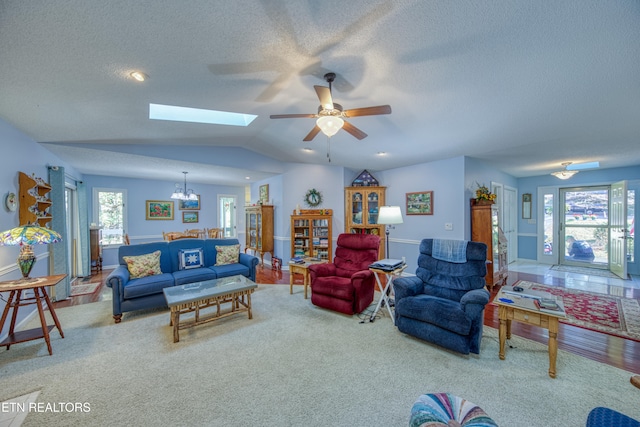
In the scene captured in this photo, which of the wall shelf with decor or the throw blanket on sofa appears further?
the wall shelf with decor

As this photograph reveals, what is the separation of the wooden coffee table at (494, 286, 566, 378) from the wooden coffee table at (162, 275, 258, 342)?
2.64 m

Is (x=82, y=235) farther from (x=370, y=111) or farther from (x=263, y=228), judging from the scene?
(x=370, y=111)

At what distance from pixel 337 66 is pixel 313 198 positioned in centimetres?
388

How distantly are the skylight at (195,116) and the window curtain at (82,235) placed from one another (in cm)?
368

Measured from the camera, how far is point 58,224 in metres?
3.85

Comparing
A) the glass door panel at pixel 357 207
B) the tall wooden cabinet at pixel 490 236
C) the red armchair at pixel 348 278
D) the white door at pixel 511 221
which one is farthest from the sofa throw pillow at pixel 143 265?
the white door at pixel 511 221

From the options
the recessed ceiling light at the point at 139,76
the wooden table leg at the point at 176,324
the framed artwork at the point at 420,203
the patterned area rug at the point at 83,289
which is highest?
the recessed ceiling light at the point at 139,76

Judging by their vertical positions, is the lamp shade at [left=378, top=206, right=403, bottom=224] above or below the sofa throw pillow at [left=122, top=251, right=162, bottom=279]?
above

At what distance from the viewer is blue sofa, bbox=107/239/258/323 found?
3145 millimetres

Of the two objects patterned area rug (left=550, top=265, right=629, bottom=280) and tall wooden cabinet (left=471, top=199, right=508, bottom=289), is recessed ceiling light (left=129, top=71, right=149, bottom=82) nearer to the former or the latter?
tall wooden cabinet (left=471, top=199, right=508, bottom=289)

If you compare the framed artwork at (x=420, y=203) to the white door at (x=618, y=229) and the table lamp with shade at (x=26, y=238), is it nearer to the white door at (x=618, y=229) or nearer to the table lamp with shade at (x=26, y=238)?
the white door at (x=618, y=229)

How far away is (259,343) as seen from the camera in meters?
2.62

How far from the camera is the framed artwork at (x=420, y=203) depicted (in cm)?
504

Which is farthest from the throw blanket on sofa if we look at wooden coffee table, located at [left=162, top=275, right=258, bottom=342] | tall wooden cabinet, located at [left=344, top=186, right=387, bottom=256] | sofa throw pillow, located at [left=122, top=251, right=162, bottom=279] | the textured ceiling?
sofa throw pillow, located at [left=122, top=251, right=162, bottom=279]
